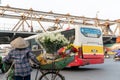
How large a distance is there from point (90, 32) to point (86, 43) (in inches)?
28.2

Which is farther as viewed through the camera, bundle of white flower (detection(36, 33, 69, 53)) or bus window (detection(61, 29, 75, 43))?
bus window (detection(61, 29, 75, 43))

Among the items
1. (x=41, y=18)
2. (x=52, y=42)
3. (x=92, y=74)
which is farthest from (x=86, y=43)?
(x=41, y=18)

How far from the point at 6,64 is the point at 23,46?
0.57 m

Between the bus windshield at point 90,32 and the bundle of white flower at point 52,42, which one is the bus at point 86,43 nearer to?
the bus windshield at point 90,32

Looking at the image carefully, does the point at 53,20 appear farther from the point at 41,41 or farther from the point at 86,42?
the point at 41,41

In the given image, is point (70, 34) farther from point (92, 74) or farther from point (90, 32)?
point (92, 74)

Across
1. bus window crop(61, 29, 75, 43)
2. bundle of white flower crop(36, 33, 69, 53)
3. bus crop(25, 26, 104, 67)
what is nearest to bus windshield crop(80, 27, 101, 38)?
bus crop(25, 26, 104, 67)

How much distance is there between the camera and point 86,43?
14586 millimetres

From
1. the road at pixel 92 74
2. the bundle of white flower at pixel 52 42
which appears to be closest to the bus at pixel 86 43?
the road at pixel 92 74

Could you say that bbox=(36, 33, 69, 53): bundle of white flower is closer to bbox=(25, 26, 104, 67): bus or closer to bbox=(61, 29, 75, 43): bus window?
bbox=(25, 26, 104, 67): bus

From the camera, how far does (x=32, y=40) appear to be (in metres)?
18.3

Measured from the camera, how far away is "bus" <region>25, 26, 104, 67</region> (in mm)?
14203

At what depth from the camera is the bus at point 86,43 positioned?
14203 millimetres

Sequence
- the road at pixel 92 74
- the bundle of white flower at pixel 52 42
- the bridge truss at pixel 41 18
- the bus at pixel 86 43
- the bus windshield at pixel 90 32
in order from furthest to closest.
A: the bridge truss at pixel 41 18, the bus windshield at pixel 90 32, the bus at pixel 86 43, the road at pixel 92 74, the bundle of white flower at pixel 52 42
